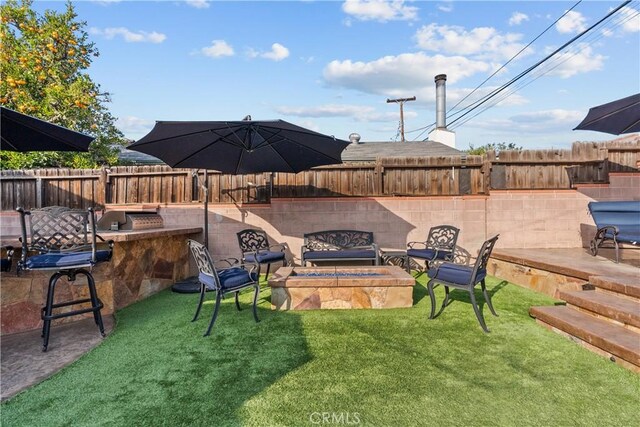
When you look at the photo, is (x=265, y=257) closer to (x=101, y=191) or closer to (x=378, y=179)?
(x=378, y=179)

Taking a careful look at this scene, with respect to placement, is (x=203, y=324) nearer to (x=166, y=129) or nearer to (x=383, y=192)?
(x=166, y=129)

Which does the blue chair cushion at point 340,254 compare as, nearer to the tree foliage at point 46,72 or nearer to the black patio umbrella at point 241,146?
the black patio umbrella at point 241,146

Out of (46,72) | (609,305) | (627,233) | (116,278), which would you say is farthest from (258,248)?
(46,72)

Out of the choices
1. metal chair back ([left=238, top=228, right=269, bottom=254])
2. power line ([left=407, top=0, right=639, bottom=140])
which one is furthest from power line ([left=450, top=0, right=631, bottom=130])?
metal chair back ([left=238, top=228, right=269, bottom=254])

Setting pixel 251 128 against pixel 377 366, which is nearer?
pixel 377 366

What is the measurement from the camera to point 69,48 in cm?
866

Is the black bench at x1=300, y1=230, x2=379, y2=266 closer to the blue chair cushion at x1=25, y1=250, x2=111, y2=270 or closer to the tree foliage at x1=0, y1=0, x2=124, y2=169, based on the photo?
the blue chair cushion at x1=25, y1=250, x2=111, y2=270

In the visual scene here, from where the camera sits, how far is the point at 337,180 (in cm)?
581

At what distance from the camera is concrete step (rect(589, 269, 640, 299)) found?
115 inches

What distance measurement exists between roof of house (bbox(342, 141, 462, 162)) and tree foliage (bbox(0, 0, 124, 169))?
7.08 meters

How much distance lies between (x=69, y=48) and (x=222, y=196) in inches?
291

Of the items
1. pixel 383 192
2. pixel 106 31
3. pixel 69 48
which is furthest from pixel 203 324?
pixel 69 48

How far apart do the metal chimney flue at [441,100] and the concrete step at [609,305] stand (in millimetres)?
9331

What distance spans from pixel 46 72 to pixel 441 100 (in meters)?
12.3
